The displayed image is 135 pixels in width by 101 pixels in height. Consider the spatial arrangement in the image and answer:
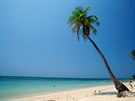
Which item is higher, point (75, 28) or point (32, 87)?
point (75, 28)

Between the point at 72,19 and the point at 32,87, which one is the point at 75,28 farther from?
the point at 32,87

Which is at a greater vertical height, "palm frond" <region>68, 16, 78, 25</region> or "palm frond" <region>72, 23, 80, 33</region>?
"palm frond" <region>68, 16, 78, 25</region>

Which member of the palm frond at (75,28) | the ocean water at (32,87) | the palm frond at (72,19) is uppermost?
the palm frond at (72,19)

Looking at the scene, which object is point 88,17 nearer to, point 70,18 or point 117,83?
point 70,18

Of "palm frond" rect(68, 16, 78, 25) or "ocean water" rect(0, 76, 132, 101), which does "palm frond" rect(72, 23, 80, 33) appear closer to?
"palm frond" rect(68, 16, 78, 25)

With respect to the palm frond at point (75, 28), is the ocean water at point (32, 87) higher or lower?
lower

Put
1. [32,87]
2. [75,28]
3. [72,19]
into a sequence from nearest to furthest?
1. [75,28]
2. [72,19]
3. [32,87]

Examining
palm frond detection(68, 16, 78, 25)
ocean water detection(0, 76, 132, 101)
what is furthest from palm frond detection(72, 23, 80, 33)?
ocean water detection(0, 76, 132, 101)

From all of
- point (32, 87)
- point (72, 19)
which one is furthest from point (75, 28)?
point (32, 87)

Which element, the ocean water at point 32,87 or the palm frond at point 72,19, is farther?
the ocean water at point 32,87

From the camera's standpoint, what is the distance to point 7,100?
20.0 metres

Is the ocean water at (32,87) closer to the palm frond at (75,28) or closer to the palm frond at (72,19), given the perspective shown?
the palm frond at (75,28)

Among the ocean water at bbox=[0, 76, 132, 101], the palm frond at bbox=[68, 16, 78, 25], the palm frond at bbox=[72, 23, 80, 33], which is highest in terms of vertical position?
the palm frond at bbox=[68, 16, 78, 25]

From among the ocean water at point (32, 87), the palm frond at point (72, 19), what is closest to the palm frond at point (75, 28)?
the palm frond at point (72, 19)
